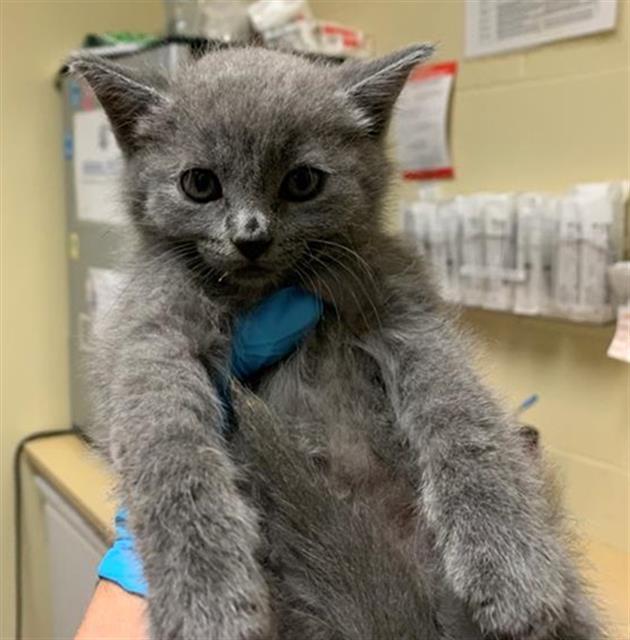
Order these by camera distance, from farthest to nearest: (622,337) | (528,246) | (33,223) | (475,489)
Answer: (33,223)
(528,246)
(622,337)
(475,489)

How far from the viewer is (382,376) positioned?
3.82 ft

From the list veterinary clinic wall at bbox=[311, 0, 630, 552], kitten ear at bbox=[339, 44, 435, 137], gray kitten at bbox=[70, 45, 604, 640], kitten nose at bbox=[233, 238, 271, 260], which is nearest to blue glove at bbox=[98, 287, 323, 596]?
gray kitten at bbox=[70, 45, 604, 640]

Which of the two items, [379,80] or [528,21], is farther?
[528,21]

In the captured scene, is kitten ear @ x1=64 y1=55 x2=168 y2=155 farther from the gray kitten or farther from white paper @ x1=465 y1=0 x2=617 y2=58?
white paper @ x1=465 y1=0 x2=617 y2=58

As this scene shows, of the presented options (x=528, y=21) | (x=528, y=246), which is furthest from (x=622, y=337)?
(x=528, y=21)

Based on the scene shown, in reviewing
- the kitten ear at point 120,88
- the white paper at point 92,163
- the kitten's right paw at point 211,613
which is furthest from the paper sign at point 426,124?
the kitten's right paw at point 211,613

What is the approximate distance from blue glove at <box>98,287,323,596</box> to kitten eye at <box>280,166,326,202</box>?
13cm

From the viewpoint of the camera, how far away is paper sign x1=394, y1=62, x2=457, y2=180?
2.29m

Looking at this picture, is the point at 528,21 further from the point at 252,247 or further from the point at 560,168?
the point at 252,247

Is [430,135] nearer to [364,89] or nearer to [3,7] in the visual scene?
[364,89]

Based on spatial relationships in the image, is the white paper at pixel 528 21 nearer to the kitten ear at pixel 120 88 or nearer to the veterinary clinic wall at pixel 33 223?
the kitten ear at pixel 120 88

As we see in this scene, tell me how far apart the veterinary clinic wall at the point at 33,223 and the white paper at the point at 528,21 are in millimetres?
1246

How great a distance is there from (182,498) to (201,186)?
43 centimetres

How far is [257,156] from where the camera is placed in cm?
110
